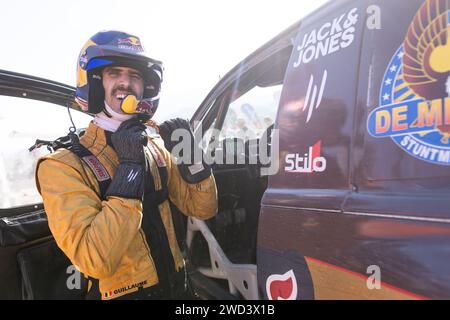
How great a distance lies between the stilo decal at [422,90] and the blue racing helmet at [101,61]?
3.81 ft

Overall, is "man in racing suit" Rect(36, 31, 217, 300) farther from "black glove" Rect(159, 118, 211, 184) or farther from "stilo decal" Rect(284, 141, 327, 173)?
"stilo decal" Rect(284, 141, 327, 173)

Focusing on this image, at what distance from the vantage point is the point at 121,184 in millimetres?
1501

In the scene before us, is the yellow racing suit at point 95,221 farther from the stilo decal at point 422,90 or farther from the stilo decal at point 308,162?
the stilo decal at point 422,90

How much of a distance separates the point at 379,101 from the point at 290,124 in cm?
43

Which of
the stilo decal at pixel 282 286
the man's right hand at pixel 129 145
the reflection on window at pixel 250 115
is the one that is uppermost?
the reflection on window at pixel 250 115

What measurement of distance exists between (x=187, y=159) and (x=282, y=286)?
0.90m

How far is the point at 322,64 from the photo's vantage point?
1.45 meters

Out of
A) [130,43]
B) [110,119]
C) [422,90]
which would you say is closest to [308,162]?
[422,90]

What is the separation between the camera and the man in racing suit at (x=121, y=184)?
4.73ft

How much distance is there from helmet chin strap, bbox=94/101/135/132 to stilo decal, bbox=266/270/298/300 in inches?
41.6

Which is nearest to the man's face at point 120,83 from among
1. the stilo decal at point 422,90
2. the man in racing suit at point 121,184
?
the man in racing suit at point 121,184
